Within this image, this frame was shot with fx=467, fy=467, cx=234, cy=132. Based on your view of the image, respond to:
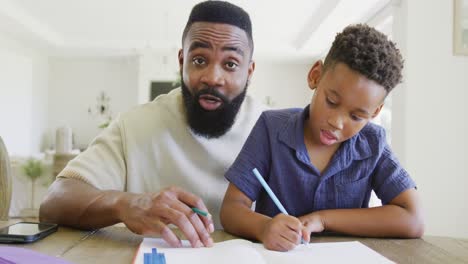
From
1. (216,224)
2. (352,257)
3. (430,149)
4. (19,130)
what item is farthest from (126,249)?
(19,130)

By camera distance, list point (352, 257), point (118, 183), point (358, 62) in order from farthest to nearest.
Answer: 1. point (118, 183)
2. point (358, 62)
3. point (352, 257)

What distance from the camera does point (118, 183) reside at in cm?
132

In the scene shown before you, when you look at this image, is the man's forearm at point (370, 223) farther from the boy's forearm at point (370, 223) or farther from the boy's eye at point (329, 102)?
the boy's eye at point (329, 102)

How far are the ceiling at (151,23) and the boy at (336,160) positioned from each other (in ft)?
13.3

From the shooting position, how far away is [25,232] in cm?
85

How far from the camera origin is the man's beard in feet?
4.15

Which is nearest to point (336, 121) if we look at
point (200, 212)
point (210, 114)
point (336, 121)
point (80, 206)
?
point (336, 121)

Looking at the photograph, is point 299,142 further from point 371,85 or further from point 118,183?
point 118,183

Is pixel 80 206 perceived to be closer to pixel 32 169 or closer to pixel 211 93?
pixel 211 93

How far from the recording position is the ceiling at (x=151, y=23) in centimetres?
605

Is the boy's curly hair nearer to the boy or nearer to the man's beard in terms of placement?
the boy

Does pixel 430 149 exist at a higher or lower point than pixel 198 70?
lower

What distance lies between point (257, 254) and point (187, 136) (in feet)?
2.29

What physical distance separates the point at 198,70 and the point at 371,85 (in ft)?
1.55
